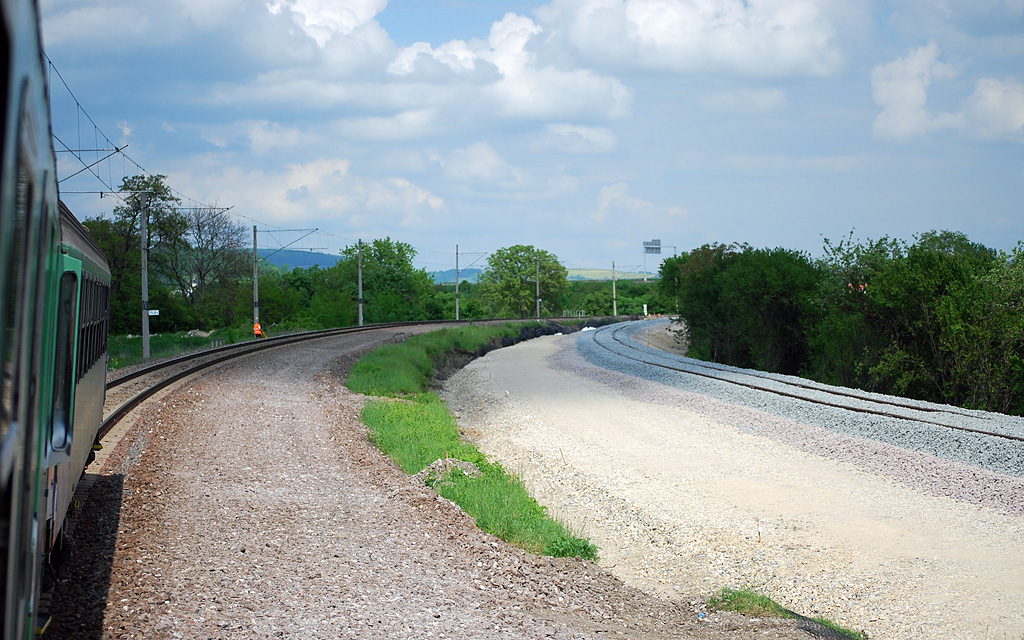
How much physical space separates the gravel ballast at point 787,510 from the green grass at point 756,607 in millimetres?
471

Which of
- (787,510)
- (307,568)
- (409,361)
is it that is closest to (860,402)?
(787,510)

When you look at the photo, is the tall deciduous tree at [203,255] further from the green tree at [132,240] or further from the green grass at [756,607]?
the green grass at [756,607]

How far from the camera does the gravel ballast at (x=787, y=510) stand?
967 centimetres

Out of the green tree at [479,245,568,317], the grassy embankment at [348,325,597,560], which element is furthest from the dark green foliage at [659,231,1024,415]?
the green tree at [479,245,568,317]

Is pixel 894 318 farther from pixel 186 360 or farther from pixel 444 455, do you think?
pixel 186 360

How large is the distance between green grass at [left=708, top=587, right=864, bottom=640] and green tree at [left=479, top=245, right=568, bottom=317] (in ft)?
371

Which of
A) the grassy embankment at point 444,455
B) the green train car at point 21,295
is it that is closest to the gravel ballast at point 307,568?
the grassy embankment at point 444,455

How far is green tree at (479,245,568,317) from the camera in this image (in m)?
123

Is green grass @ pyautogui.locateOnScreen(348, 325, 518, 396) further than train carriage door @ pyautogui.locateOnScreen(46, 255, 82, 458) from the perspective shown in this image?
Yes

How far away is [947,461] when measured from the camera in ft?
50.1

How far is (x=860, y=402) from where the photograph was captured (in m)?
21.6

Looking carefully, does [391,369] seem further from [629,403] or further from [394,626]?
[394,626]

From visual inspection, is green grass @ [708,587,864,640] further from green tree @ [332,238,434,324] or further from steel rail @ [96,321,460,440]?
green tree @ [332,238,434,324]

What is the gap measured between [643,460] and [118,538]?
11.3 meters
